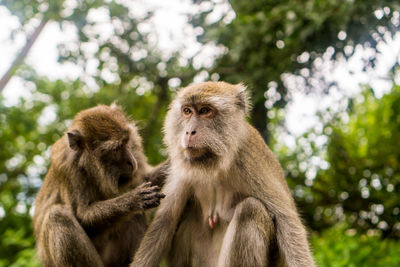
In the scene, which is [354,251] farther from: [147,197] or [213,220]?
[147,197]

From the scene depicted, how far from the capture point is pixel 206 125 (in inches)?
145

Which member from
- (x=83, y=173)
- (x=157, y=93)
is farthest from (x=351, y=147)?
(x=83, y=173)

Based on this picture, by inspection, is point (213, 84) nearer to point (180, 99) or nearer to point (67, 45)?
point (180, 99)

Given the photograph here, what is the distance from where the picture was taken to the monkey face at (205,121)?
11.8 ft

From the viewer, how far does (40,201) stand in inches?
184

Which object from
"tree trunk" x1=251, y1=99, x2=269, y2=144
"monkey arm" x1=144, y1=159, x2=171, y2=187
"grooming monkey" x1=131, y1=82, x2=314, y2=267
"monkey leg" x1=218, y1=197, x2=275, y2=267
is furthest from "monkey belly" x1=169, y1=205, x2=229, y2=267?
"tree trunk" x1=251, y1=99, x2=269, y2=144

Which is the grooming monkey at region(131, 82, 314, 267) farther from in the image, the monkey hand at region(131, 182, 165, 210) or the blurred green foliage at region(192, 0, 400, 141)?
the blurred green foliage at region(192, 0, 400, 141)

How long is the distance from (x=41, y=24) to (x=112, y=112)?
3167 millimetres

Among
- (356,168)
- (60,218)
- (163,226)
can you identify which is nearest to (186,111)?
(163,226)

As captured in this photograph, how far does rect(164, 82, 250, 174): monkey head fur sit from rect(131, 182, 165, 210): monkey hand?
13.9 inches

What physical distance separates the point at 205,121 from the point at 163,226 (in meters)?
1.04

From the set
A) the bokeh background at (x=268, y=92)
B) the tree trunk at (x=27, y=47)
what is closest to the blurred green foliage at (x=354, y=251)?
the bokeh background at (x=268, y=92)

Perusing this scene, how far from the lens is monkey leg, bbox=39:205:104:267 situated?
154 inches

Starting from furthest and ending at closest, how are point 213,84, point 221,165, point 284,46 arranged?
point 284,46
point 213,84
point 221,165
